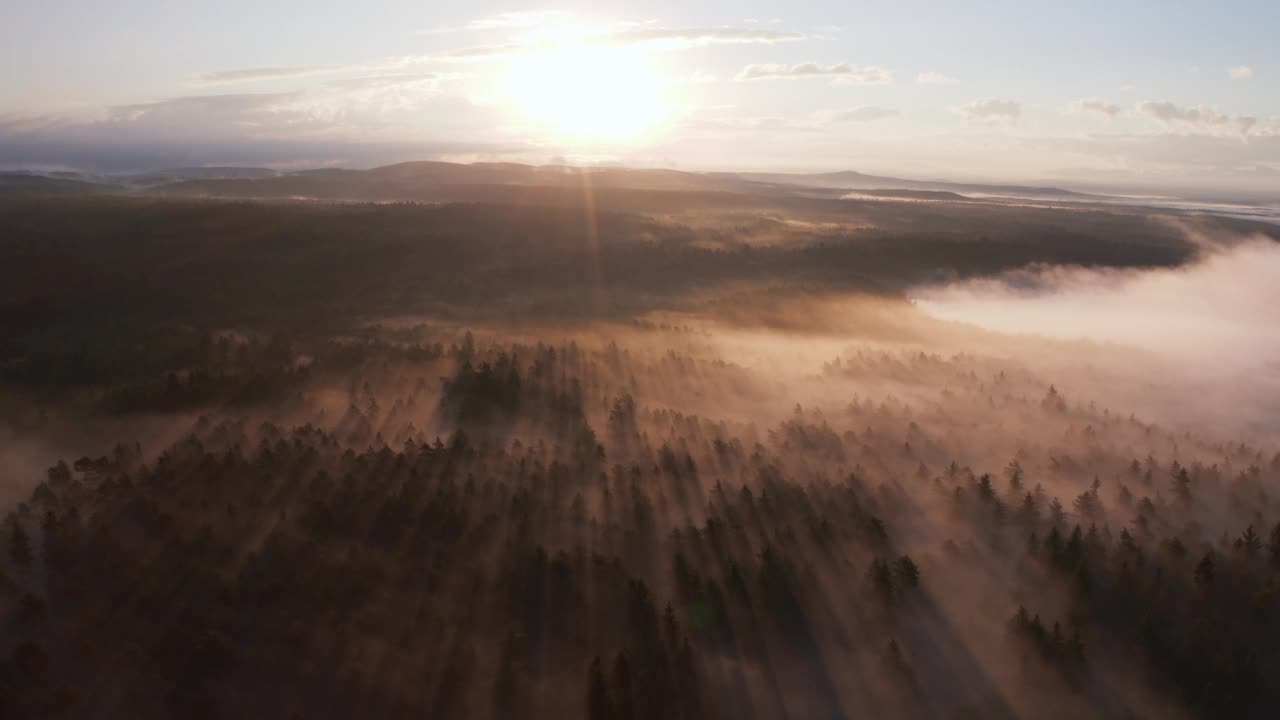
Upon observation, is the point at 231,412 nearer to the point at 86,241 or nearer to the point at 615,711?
the point at 615,711

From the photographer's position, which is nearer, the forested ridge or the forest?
the forested ridge

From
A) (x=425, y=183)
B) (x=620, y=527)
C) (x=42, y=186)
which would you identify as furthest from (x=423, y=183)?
(x=620, y=527)

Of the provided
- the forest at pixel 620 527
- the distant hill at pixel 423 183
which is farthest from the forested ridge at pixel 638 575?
the distant hill at pixel 423 183

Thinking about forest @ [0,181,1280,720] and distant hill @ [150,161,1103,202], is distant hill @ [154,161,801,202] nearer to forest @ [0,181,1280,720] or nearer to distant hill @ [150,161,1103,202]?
distant hill @ [150,161,1103,202]

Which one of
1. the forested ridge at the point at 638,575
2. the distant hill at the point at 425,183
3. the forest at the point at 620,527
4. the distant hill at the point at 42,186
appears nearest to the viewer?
the forested ridge at the point at 638,575

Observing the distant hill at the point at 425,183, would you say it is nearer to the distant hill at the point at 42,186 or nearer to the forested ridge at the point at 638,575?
the distant hill at the point at 42,186

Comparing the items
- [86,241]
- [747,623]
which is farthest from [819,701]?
[86,241]

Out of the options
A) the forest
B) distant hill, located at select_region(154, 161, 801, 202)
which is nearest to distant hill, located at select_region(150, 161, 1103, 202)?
distant hill, located at select_region(154, 161, 801, 202)

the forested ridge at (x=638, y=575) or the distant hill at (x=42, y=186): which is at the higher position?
the distant hill at (x=42, y=186)

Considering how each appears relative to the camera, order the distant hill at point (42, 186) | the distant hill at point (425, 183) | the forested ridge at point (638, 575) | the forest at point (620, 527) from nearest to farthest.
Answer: the forested ridge at point (638, 575)
the forest at point (620, 527)
the distant hill at point (42, 186)
the distant hill at point (425, 183)

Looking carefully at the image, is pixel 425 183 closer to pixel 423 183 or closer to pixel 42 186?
pixel 423 183
